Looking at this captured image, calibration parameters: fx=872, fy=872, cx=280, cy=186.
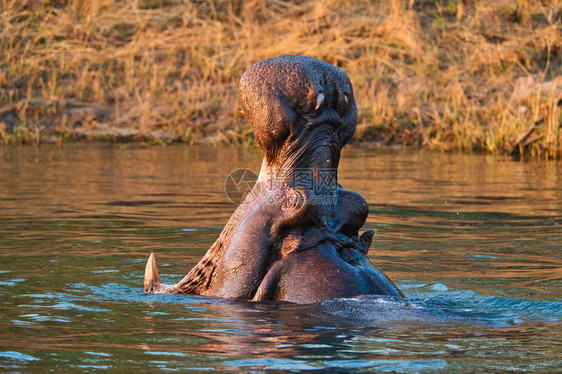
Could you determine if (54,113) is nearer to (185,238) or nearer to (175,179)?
(175,179)

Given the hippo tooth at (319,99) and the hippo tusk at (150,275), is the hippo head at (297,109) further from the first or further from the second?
the hippo tusk at (150,275)

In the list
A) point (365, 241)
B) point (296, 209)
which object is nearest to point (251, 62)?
point (365, 241)

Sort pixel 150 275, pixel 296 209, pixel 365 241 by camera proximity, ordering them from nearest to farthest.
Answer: pixel 296 209 < pixel 365 241 < pixel 150 275

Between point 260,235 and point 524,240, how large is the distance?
3655mm

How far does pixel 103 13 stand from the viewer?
18734 mm

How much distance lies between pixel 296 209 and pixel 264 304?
423 millimetres

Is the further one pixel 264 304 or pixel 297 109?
pixel 297 109

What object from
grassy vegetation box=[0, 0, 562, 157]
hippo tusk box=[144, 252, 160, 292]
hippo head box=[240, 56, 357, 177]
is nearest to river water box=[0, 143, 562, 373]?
hippo tusk box=[144, 252, 160, 292]

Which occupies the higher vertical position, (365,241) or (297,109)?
(297,109)

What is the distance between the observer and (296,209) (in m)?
A: 3.64

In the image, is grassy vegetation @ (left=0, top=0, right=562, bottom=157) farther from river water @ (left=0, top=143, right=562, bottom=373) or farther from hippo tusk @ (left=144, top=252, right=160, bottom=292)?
hippo tusk @ (left=144, top=252, right=160, bottom=292)

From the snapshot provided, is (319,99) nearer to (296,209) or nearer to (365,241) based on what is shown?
(296,209)

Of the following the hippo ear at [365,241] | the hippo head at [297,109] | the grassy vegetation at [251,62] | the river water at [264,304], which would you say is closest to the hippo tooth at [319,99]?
the hippo head at [297,109]

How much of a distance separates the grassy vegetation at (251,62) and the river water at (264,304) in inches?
146
